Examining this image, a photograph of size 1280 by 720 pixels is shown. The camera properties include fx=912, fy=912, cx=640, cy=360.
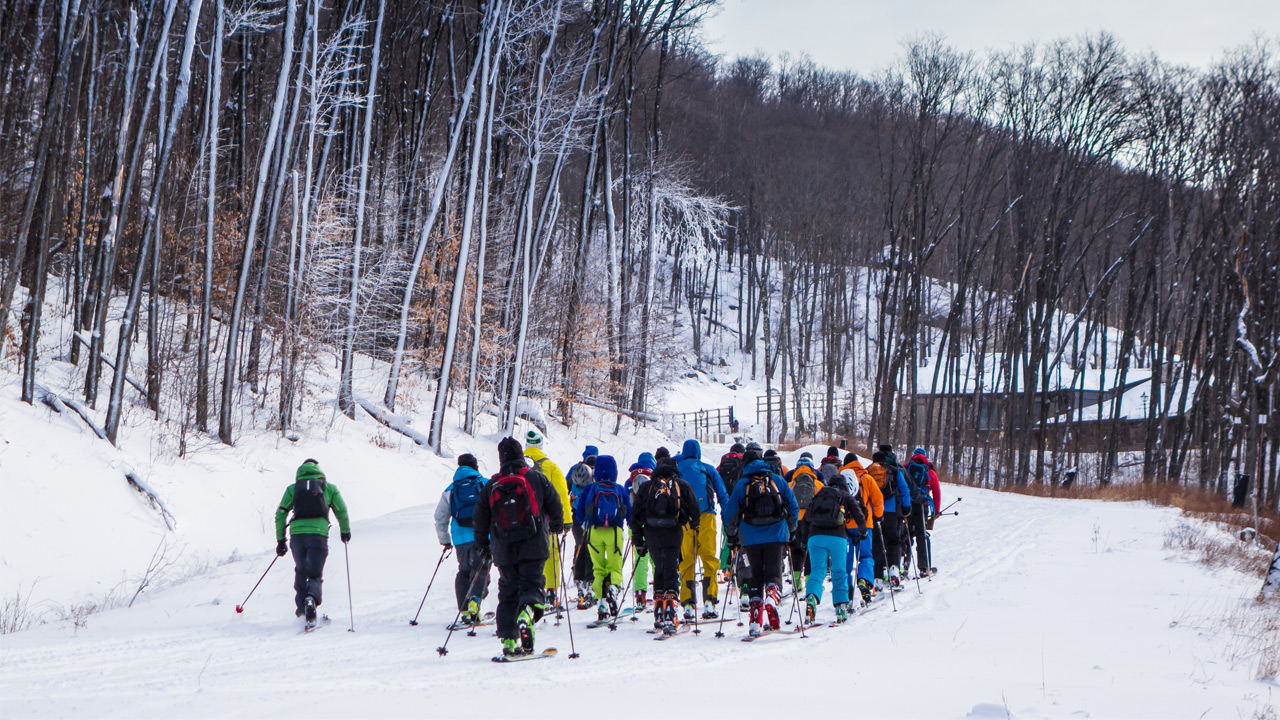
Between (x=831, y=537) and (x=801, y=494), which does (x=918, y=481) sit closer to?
(x=801, y=494)

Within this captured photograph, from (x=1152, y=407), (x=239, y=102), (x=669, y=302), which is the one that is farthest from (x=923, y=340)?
(x=239, y=102)

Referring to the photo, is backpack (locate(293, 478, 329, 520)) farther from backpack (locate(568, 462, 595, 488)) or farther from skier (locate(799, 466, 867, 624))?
skier (locate(799, 466, 867, 624))

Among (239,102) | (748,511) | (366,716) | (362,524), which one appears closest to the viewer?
(366,716)

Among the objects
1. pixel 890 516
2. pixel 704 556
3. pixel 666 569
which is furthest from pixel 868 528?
pixel 666 569

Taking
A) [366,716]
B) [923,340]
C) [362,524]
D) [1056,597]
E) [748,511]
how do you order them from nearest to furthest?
[366,716] → [748,511] → [1056,597] → [362,524] → [923,340]

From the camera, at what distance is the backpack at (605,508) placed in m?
9.52

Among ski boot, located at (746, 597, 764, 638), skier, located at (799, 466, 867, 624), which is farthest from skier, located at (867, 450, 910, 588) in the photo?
ski boot, located at (746, 597, 764, 638)

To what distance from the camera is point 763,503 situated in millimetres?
8992

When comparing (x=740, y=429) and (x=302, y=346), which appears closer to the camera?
(x=302, y=346)

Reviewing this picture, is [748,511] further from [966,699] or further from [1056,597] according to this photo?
[1056,597]

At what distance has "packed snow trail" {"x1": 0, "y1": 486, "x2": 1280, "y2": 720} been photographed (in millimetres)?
6234

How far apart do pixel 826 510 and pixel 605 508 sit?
2297 millimetres

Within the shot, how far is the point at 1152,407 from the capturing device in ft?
109

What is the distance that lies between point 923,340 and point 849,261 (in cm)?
755
